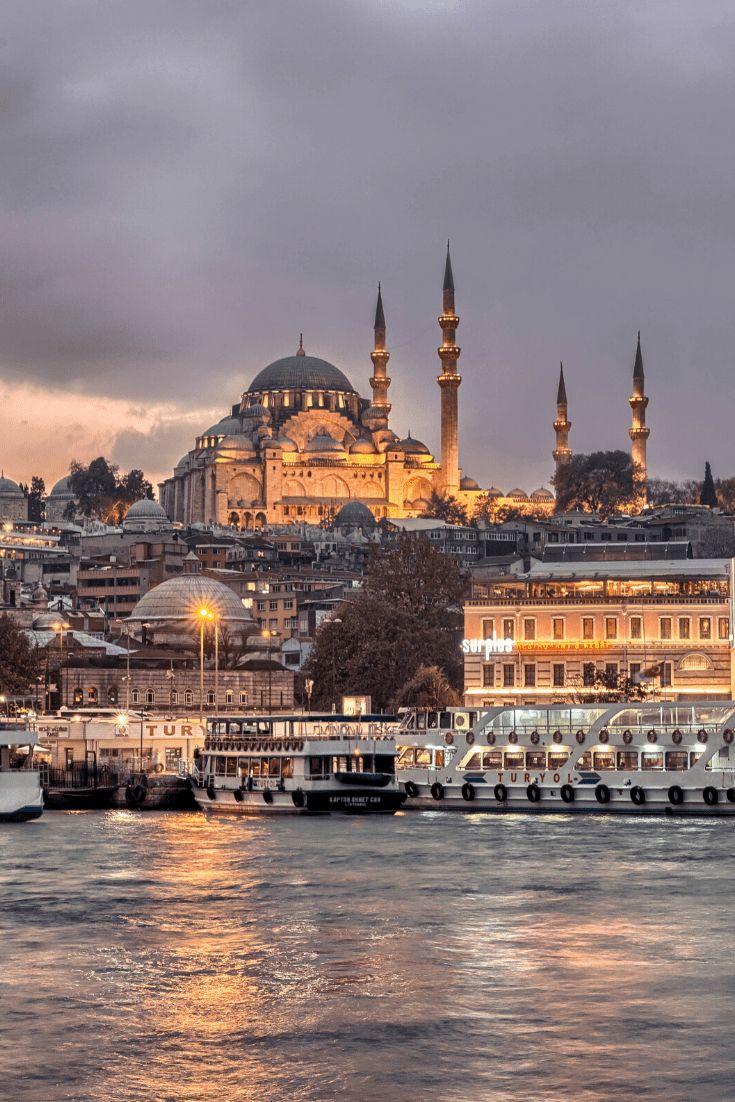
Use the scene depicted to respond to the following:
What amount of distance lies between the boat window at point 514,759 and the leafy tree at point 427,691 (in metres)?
20.1

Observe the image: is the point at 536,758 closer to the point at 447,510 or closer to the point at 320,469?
the point at 447,510

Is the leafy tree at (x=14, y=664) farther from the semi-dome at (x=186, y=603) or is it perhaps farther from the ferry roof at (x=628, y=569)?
the semi-dome at (x=186, y=603)

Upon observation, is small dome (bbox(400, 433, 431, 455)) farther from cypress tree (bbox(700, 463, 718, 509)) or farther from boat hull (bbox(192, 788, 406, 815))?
boat hull (bbox(192, 788, 406, 815))

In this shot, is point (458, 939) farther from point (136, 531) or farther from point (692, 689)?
point (136, 531)

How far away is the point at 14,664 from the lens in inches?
3290

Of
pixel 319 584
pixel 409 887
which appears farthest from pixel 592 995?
pixel 319 584

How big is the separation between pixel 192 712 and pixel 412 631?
33.8ft

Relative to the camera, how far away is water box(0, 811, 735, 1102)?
2431 cm

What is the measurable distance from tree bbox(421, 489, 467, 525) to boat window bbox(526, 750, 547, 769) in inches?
4582

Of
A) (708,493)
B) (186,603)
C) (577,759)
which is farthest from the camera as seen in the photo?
(708,493)

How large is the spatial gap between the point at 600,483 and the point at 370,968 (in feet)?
470

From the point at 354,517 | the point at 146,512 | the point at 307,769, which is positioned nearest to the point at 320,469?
the point at 354,517

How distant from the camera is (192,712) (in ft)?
295

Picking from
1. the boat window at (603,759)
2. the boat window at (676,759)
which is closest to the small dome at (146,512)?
the boat window at (603,759)
